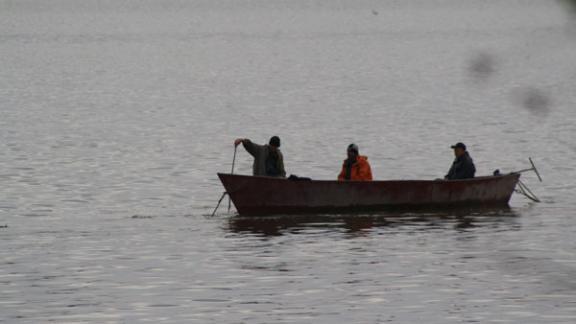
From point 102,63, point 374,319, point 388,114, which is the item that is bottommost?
point 374,319

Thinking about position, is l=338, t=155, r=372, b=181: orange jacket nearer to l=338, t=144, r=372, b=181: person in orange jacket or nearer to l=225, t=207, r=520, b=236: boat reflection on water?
l=338, t=144, r=372, b=181: person in orange jacket

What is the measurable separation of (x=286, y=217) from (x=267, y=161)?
132 centimetres

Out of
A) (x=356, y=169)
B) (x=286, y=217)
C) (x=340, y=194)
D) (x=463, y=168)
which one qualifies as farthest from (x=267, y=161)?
(x=463, y=168)

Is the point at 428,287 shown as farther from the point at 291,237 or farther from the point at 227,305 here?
the point at 291,237

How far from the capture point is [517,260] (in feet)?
70.7

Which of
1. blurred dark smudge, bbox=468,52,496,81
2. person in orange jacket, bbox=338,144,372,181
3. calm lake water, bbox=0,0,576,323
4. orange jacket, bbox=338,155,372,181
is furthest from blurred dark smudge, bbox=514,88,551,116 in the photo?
orange jacket, bbox=338,155,372,181

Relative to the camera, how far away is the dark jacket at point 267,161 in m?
26.7

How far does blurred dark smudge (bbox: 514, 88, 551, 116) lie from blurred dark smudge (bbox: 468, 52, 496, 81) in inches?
5.4

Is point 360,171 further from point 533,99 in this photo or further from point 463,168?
point 533,99

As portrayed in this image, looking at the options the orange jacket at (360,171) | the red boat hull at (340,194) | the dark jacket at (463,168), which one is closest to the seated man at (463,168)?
the dark jacket at (463,168)

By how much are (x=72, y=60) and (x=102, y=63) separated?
5529 millimetres

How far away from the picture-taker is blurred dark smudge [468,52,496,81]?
4594mm

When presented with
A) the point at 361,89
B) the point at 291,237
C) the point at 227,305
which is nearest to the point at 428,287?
the point at 227,305

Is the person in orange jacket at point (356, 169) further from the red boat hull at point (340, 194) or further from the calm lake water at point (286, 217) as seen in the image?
the calm lake water at point (286, 217)
